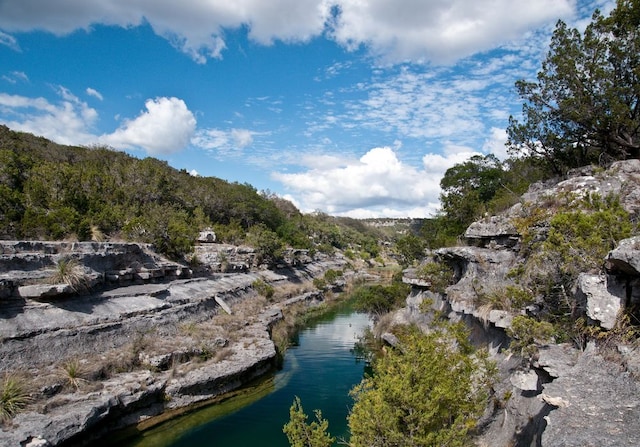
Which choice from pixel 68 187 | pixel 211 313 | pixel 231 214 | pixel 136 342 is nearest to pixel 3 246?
pixel 136 342

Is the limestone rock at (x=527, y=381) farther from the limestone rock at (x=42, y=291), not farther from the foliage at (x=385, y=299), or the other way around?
the foliage at (x=385, y=299)

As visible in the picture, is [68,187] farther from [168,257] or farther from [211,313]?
[211,313]

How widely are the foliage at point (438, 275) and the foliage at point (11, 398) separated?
72.1ft

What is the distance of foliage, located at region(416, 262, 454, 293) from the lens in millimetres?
25416

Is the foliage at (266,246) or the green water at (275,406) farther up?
the foliage at (266,246)

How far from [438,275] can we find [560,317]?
13.5 meters

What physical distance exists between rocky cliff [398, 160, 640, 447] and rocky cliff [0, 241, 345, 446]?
1408cm

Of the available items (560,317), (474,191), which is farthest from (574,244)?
(474,191)

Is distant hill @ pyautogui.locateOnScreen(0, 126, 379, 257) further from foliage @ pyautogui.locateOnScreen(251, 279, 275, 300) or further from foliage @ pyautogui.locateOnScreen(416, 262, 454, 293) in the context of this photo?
foliage @ pyautogui.locateOnScreen(416, 262, 454, 293)

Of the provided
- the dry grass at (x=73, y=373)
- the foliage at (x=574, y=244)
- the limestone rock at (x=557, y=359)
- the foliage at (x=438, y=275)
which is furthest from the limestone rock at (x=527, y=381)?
the dry grass at (x=73, y=373)

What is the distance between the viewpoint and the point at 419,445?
28.2ft

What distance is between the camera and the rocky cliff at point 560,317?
6977 millimetres

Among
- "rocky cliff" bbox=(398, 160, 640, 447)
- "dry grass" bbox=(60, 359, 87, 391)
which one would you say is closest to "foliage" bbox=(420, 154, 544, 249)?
"rocky cliff" bbox=(398, 160, 640, 447)

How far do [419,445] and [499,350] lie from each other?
8.73m
